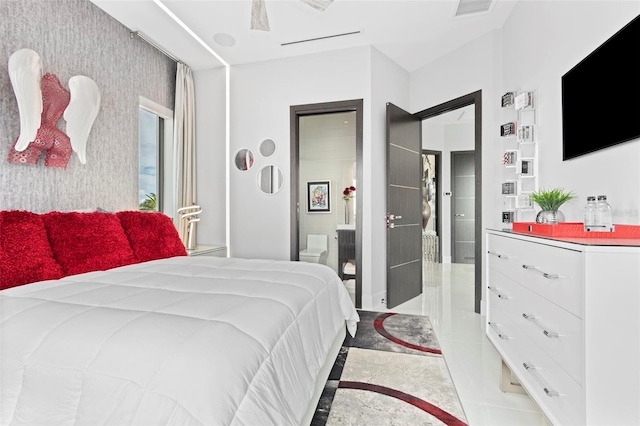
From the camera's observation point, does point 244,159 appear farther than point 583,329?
Yes

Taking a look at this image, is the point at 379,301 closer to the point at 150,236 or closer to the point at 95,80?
the point at 150,236

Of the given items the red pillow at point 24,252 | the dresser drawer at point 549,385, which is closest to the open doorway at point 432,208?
the dresser drawer at point 549,385

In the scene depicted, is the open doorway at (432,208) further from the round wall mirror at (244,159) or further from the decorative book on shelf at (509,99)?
the round wall mirror at (244,159)

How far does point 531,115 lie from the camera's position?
2.47m

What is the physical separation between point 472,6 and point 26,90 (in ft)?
11.5

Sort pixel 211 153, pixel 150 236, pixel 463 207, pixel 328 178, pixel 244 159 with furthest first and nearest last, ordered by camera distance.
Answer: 1. pixel 463 207
2. pixel 328 178
3. pixel 211 153
4. pixel 244 159
5. pixel 150 236

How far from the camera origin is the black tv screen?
142cm

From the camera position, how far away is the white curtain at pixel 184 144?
370 cm

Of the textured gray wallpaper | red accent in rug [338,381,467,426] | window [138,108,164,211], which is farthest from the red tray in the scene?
window [138,108,164,211]

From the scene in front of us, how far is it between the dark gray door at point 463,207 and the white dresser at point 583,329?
16.7 ft

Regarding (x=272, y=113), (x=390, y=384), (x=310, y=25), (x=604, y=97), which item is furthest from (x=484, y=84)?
Answer: (x=390, y=384)

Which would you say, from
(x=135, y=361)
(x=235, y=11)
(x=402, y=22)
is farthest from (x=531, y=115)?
(x=135, y=361)

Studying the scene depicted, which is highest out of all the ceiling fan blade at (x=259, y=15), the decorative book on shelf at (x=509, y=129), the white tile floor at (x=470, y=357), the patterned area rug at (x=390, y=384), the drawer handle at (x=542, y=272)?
the ceiling fan blade at (x=259, y=15)

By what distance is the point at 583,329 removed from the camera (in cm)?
102
